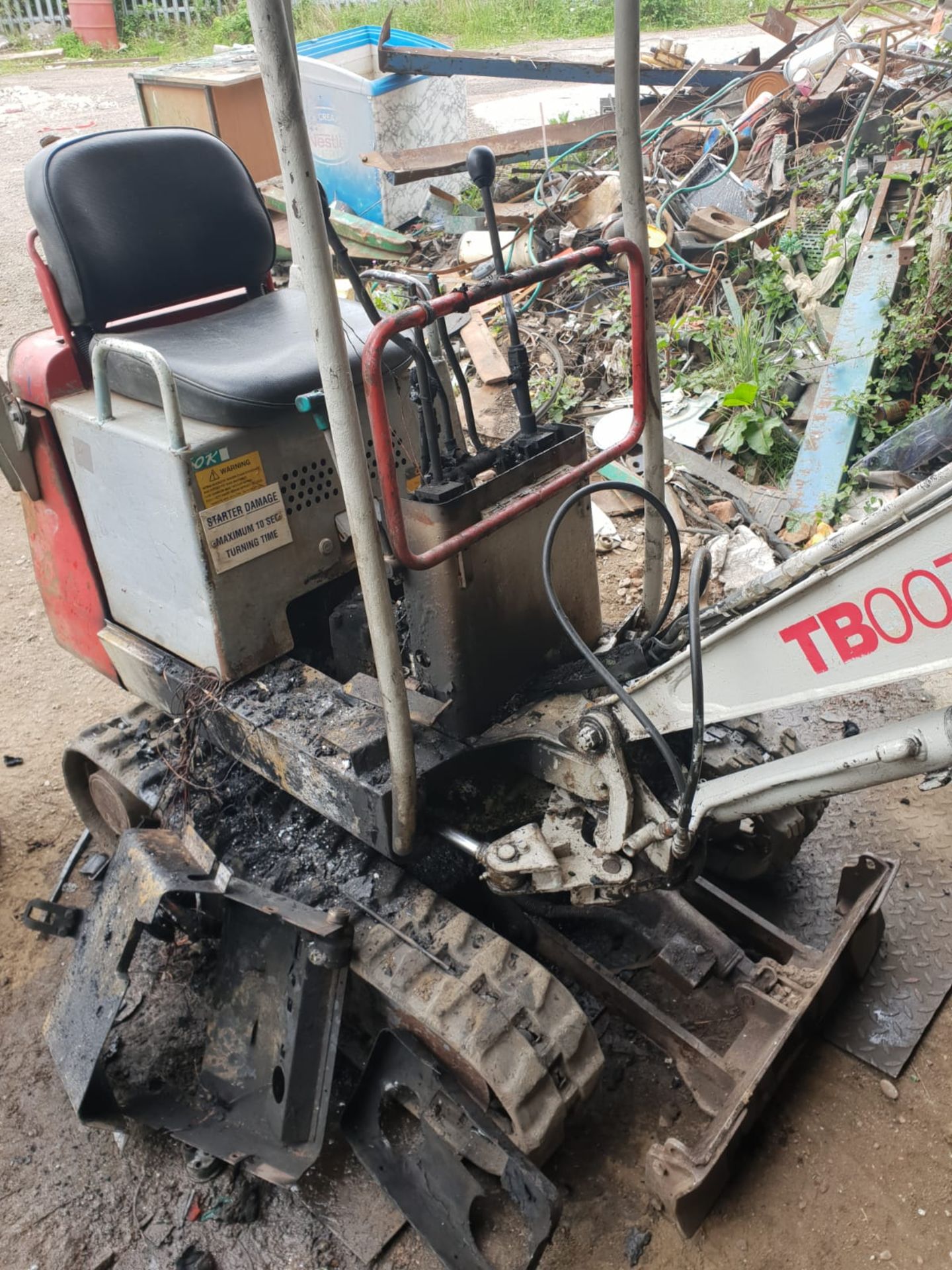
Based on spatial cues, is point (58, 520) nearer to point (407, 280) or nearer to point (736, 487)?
point (407, 280)

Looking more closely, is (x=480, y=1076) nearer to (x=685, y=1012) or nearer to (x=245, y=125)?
(x=685, y=1012)

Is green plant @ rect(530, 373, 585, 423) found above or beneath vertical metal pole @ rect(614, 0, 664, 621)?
beneath

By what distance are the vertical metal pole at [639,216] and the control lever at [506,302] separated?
0.27 m

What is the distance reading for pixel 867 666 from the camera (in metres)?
1.73

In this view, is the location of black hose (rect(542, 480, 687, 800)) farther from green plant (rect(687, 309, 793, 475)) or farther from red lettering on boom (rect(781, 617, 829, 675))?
green plant (rect(687, 309, 793, 475))

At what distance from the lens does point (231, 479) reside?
244 centimetres

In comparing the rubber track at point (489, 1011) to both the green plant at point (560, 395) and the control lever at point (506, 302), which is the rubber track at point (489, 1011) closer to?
the control lever at point (506, 302)

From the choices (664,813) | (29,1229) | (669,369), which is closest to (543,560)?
(664,813)

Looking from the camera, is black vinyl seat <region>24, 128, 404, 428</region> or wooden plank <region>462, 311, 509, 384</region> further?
wooden plank <region>462, 311, 509, 384</region>

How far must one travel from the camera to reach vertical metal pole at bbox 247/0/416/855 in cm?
152

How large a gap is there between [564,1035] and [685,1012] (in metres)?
0.48

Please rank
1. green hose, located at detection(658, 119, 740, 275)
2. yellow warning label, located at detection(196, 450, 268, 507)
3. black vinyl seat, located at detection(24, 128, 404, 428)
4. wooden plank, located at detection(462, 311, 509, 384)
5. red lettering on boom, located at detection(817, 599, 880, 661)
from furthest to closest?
1. green hose, located at detection(658, 119, 740, 275)
2. wooden plank, located at detection(462, 311, 509, 384)
3. black vinyl seat, located at detection(24, 128, 404, 428)
4. yellow warning label, located at detection(196, 450, 268, 507)
5. red lettering on boom, located at detection(817, 599, 880, 661)

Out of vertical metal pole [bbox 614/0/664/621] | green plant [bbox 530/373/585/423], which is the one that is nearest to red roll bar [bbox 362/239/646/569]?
vertical metal pole [bbox 614/0/664/621]

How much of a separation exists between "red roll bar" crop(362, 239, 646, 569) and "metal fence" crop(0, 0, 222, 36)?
726 inches
